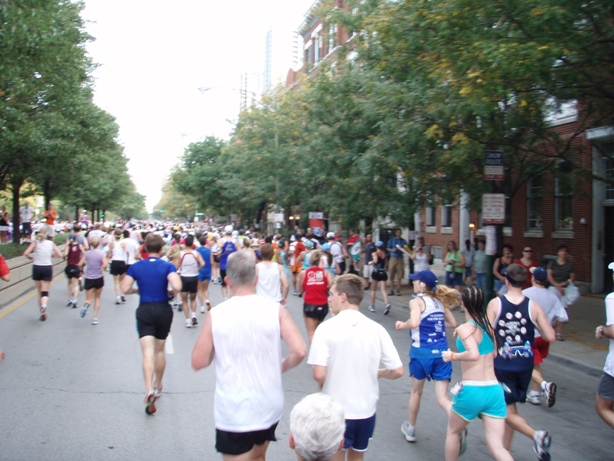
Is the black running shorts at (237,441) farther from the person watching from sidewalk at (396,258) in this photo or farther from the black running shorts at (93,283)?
the person watching from sidewalk at (396,258)

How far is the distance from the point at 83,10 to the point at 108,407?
2504 cm

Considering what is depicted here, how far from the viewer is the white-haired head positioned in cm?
284

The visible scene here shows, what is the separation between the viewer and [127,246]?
15984mm

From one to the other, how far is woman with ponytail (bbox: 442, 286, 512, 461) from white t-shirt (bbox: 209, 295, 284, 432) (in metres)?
1.55

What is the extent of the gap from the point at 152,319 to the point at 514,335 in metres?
3.78

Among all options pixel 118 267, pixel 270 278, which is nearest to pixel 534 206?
pixel 118 267

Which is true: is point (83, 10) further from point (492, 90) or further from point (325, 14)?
point (492, 90)

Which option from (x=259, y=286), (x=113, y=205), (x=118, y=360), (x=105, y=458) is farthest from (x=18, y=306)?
(x=113, y=205)

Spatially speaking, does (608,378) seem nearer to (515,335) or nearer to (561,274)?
(515,335)

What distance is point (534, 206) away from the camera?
2198 cm

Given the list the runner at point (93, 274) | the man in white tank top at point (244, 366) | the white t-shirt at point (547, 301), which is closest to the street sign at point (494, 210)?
the white t-shirt at point (547, 301)

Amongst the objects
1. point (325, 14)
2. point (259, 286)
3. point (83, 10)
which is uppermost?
point (83, 10)

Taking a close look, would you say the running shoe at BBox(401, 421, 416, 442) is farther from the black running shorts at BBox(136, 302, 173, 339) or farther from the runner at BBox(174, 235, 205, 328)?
the runner at BBox(174, 235, 205, 328)

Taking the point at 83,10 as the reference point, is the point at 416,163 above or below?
below
